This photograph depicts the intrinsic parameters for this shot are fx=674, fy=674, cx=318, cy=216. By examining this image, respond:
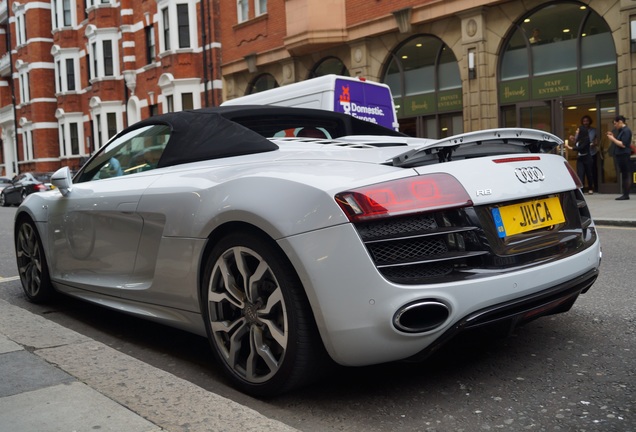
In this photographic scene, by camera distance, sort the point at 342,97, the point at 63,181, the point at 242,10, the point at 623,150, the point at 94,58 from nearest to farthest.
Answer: the point at 63,181
the point at 342,97
the point at 623,150
the point at 242,10
the point at 94,58

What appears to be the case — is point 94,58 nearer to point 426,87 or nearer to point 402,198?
point 426,87

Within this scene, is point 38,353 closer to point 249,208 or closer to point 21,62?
point 249,208

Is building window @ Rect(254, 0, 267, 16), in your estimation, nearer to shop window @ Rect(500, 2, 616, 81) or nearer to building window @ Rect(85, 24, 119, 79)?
shop window @ Rect(500, 2, 616, 81)

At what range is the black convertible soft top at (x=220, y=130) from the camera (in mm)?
3902

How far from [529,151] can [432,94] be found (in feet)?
52.1

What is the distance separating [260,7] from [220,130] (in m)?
21.9

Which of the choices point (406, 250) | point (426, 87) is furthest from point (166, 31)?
point (406, 250)

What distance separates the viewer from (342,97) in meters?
11.4

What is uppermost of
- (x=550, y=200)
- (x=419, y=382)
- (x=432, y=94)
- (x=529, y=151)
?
(x=432, y=94)

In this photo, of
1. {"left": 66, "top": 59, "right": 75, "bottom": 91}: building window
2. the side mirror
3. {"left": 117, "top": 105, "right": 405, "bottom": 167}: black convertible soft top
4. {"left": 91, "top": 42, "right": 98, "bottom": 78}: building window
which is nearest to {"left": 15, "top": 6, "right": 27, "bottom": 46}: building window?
{"left": 66, "top": 59, "right": 75, "bottom": 91}: building window

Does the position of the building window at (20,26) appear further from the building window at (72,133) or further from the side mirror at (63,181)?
the side mirror at (63,181)

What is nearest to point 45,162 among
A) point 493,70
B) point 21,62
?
point 21,62

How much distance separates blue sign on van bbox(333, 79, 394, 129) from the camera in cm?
1137

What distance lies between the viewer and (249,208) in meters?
3.06
